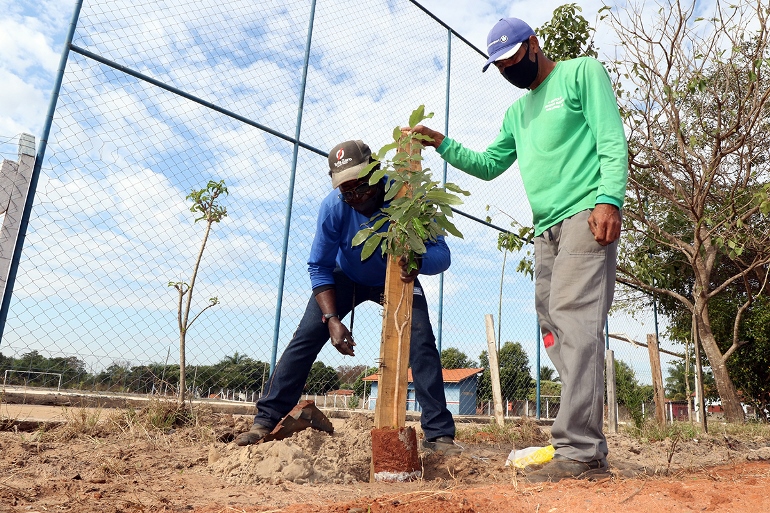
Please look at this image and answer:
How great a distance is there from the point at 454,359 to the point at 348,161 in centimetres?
516

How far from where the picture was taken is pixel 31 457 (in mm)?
2492

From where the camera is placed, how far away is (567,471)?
2.09m

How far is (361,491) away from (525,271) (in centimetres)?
513

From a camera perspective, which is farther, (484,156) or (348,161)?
(484,156)

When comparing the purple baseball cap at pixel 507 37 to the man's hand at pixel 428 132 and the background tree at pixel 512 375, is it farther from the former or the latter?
the background tree at pixel 512 375

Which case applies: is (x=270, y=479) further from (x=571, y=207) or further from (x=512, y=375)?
(x=512, y=375)

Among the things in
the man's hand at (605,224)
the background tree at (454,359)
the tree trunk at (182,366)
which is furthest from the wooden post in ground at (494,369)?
the man's hand at (605,224)

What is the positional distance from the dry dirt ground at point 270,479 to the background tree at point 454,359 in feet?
8.41

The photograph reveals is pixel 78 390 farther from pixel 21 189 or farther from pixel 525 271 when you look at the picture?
pixel 525 271

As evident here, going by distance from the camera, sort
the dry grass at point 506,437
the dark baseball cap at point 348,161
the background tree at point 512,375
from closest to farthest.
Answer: the dark baseball cap at point 348,161 < the dry grass at point 506,437 < the background tree at point 512,375

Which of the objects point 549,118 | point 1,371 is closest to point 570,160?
point 549,118

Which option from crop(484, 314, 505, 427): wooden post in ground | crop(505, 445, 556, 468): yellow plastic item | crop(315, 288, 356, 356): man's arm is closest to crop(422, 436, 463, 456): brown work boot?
crop(505, 445, 556, 468): yellow plastic item

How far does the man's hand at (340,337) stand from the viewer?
114 inches

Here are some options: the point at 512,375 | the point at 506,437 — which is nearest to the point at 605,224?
the point at 506,437
